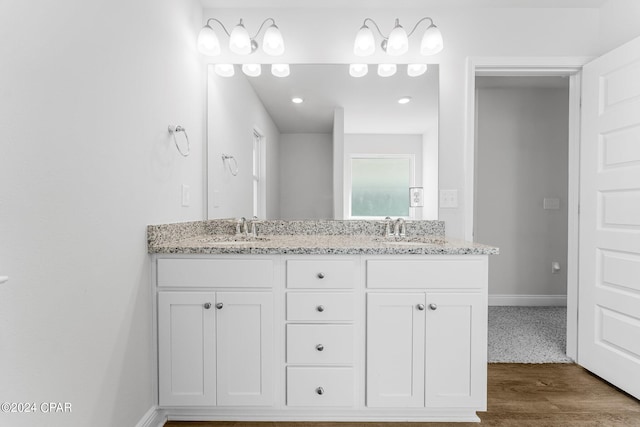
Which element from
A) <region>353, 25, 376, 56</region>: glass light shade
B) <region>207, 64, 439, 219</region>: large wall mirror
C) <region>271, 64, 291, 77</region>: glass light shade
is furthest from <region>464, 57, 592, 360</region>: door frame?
<region>271, 64, 291, 77</region>: glass light shade

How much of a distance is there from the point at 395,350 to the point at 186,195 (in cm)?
136

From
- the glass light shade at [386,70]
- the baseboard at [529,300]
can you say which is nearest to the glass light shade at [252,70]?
the glass light shade at [386,70]

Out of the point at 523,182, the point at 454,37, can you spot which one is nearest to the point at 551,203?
the point at 523,182

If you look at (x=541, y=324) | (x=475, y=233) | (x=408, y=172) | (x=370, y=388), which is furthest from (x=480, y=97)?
(x=370, y=388)

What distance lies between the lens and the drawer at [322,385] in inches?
64.0

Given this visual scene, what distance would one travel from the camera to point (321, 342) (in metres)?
1.62

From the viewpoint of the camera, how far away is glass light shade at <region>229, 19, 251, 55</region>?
6.88 feet

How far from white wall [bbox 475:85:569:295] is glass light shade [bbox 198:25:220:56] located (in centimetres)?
271

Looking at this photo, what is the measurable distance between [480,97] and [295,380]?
10.8 feet

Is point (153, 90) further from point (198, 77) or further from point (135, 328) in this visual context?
point (135, 328)

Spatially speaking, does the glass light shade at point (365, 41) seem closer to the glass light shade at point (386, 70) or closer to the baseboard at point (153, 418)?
the glass light shade at point (386, 70)

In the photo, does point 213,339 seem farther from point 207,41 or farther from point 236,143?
point 207,41

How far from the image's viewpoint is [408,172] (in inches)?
88.8

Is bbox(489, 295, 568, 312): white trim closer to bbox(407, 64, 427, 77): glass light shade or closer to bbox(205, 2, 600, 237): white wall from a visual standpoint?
bbox(205, 2, 600, 237): white wall
